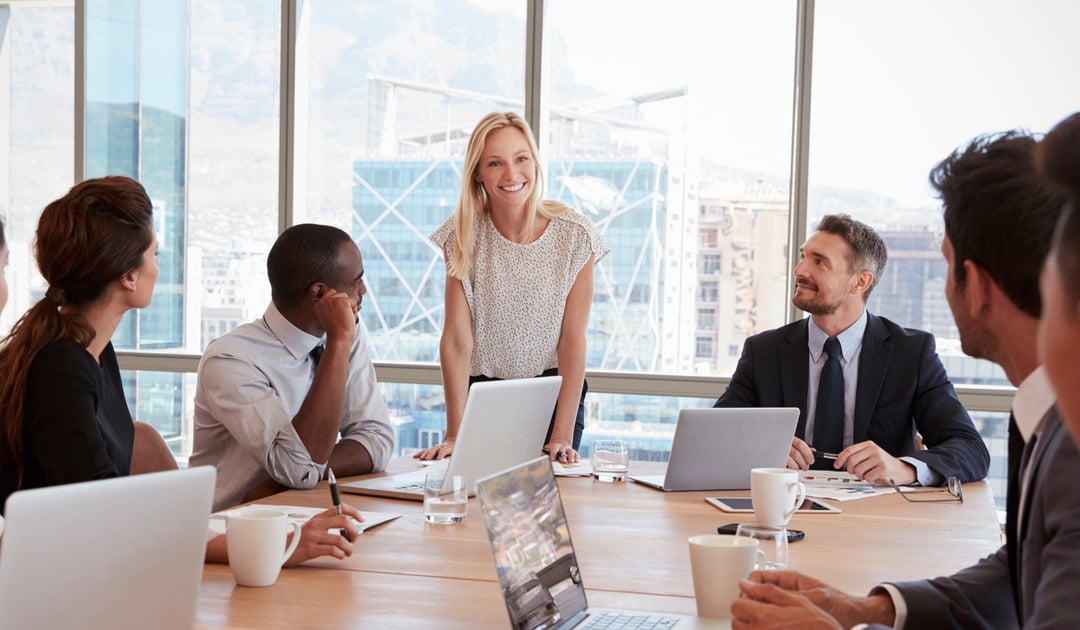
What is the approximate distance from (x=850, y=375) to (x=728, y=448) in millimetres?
760

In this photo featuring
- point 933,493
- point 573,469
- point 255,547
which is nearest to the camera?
point 255,547

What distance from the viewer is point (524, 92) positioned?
5.25m

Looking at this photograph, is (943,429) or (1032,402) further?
(943,429)

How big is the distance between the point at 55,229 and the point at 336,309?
0.81 m

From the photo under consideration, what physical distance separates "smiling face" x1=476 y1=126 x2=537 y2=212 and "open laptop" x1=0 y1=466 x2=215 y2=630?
7.50 feet

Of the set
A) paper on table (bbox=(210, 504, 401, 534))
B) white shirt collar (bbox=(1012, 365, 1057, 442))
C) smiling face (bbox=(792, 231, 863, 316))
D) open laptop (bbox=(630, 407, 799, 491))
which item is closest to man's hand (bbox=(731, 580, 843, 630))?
white shirt collar (bbox=(1012, 365, 1057, 442))

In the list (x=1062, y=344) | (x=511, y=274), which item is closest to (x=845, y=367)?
(x=511, y=274)

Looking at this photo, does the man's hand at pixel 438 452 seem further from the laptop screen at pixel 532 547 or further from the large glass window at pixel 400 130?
the large glass window at pixel 400 130

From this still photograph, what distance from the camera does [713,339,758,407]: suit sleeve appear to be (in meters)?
3.38

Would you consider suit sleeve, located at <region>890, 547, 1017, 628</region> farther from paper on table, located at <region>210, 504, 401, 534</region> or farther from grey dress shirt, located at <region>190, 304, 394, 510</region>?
grey dress shirt, located at <region>190, 304, 394, 510</region>

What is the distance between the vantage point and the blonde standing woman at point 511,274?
3.49 m

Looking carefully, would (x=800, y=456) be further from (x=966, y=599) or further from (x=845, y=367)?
(x=966, y=599)

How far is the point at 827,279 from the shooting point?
3.34 meters

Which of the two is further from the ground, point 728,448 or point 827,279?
point 827,279
